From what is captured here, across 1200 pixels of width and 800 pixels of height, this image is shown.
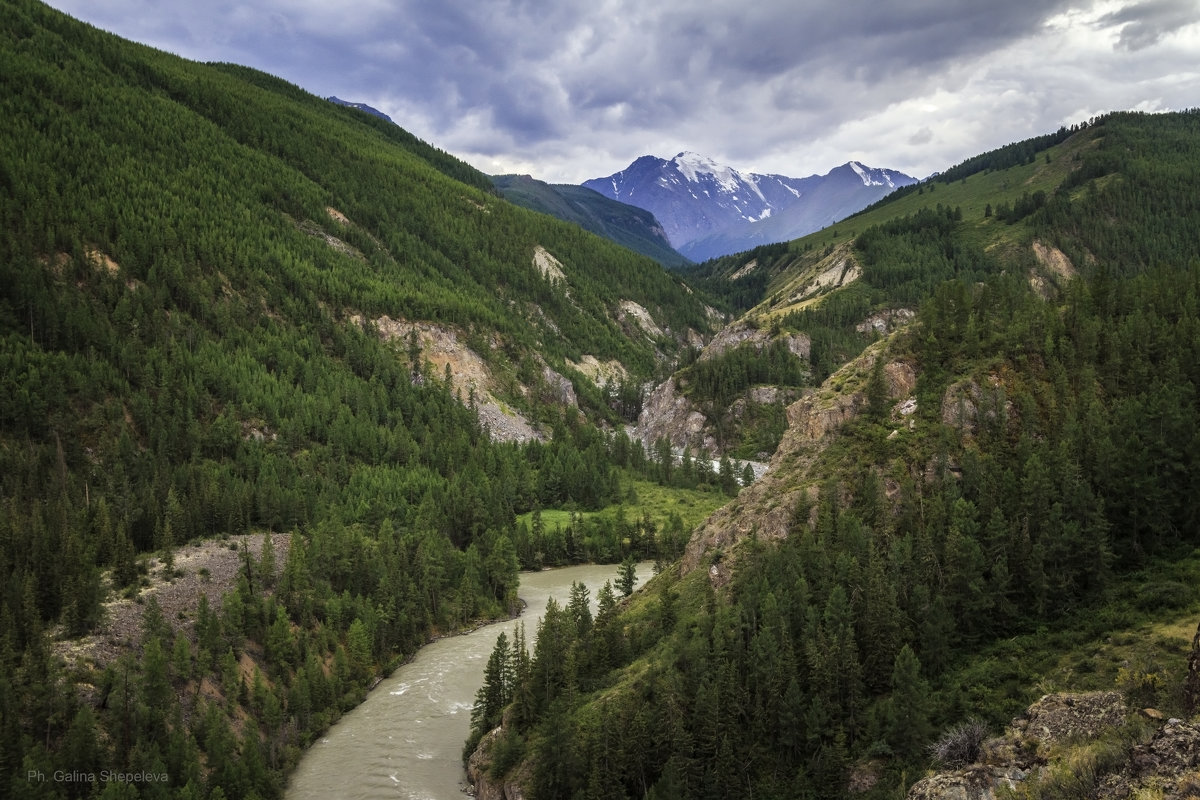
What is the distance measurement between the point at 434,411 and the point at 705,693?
14831 centimetres

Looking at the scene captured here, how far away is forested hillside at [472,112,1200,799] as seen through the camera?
4772 centimetres

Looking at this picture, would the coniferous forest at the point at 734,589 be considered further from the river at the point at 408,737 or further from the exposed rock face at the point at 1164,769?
the exposed rock face at the point at 1164,769

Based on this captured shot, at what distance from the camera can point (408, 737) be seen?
7506 centimetres

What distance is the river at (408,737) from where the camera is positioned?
6631 cm

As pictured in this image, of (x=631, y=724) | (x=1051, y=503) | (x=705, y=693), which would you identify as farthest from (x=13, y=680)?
(x=1051, y=503)

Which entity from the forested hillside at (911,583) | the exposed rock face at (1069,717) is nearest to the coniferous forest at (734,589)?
the forested hillside at (911,583)

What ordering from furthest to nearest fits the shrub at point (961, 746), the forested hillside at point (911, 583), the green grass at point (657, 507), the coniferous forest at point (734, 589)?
the green grass at point (657, 507), the coniferous forest at point (734, 589), the forested hillside at point (911, 583), the shrub at point (961, 746)

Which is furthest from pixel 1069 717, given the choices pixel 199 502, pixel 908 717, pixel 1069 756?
pixel 199 502

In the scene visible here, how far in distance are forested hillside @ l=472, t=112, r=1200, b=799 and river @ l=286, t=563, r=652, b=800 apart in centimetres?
774

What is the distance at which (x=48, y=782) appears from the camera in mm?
55531

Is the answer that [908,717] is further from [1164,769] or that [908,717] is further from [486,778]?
[486,778]

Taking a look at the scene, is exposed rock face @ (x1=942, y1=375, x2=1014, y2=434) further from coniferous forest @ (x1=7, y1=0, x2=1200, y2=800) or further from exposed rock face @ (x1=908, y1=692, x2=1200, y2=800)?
exposed rock face @ (x1=908, y1=692, x2=1200, y2=800)

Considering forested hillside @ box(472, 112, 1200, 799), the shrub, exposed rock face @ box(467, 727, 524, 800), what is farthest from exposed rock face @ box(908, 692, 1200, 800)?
exposed rock face @ box(467, 727, 524, 800)

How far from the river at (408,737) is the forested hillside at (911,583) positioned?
305 inches
